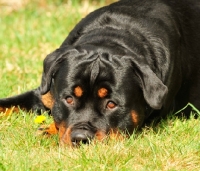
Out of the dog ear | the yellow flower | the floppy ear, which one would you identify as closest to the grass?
the yellow flower

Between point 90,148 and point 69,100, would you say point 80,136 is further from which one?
point 69,100

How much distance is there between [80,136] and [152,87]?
61 centimetres

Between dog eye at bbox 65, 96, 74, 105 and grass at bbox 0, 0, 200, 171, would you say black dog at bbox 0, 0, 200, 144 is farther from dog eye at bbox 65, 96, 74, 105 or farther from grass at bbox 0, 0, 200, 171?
grass at bbox 0, 0, 200, 171

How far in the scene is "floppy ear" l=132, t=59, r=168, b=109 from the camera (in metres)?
4.15

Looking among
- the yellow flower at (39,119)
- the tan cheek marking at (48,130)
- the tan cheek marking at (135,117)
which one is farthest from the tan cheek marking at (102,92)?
the yellow flower at (39,119)

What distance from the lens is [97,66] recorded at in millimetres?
4188

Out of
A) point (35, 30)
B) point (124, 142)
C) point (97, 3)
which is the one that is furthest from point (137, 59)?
point (97, 3)

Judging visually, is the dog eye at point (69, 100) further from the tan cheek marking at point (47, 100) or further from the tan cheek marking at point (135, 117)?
the tan cheek marking at point (47, 100)

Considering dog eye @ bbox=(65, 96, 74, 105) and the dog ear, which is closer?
dog eye @ bbox=(65, 96, 74, 105)

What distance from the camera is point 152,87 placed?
4.16 m

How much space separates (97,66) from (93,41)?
419mm

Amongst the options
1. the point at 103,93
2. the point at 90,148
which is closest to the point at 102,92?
the point at 103,93

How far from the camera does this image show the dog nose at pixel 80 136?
3992mm

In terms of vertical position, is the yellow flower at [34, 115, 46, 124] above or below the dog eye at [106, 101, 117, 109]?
below
